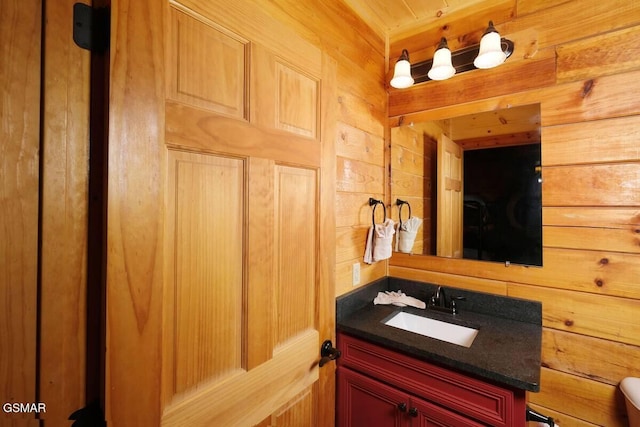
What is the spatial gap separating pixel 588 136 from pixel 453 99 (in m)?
0.61

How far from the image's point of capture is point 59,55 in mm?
544

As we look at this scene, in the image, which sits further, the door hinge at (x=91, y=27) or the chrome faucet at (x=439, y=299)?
the chrome faucet at (x=439, y=299)

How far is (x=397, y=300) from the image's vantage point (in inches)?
59.9

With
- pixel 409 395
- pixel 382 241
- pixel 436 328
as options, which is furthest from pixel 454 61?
pixel 409 395

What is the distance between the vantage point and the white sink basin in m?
1.27

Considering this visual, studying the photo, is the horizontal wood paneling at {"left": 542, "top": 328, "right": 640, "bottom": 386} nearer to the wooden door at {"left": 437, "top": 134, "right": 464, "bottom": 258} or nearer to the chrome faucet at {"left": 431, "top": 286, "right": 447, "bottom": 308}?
the chrome faucet at {"left": 431, "top": 286, "right": 447, "bottom": 308}

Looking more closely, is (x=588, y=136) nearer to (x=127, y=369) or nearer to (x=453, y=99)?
(x=453, y=99)

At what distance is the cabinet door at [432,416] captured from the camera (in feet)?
3.19

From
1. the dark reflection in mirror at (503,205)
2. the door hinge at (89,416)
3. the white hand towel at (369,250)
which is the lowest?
the door hinge at (89,416)

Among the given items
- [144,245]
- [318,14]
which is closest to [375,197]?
[318,14]

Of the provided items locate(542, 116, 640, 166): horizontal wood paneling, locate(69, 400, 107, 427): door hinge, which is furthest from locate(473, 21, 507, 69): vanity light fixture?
locate(69, 400, 107, 427): door hinge

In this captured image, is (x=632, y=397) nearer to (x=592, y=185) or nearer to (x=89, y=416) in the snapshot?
(x=592, y=185)

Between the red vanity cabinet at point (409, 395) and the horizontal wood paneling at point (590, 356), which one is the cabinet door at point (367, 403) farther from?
the horizontal wood paneling at point (590, 356)

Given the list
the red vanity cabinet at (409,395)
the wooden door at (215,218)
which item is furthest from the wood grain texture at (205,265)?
the red vanity cabinet at (409,395)
